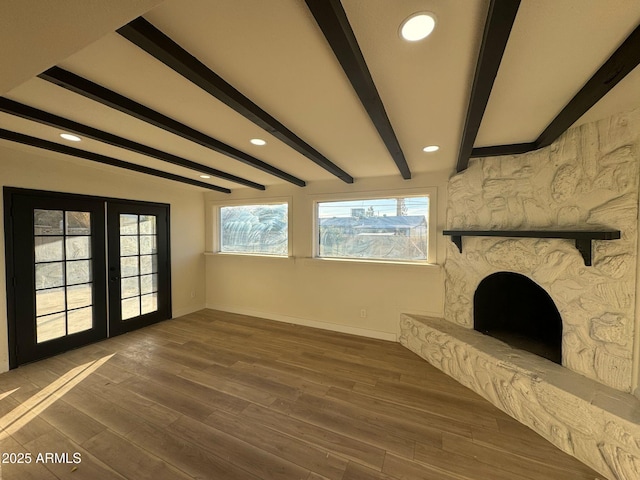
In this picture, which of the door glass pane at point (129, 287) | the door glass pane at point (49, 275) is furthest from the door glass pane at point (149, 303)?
the door glass pane at point (49, 275)

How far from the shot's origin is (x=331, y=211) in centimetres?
390

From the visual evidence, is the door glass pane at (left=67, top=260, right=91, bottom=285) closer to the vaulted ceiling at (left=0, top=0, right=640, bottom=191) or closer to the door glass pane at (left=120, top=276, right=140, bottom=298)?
the door glass pane at (left=120, top=276, right=140, bottom=298)

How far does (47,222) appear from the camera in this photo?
288 centimetres

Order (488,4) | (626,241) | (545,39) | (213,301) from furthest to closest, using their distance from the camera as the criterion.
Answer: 1. (213,301)
2. (626,241)
3. (545,39)
4. (488,4)

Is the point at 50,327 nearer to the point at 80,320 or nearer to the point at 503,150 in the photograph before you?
the point at 80,320

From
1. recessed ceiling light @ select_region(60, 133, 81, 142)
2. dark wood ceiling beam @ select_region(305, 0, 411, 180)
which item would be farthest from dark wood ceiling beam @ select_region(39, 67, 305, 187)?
dark wood ceiling beam @ select_region(305, 0, 411, 180)

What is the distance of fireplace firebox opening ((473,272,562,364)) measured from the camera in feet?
8.00

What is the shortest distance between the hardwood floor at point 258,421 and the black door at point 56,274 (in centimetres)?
28

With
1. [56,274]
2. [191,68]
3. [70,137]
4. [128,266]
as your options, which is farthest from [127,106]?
[128,266]

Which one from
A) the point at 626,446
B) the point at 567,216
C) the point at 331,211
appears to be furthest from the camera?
the point at 331,211

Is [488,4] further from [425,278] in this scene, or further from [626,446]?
[425,278]

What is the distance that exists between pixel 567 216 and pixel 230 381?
346cm

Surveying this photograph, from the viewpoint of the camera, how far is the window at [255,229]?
14.0 feet

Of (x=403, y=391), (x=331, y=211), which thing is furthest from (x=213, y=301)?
(x=403, y=391)
